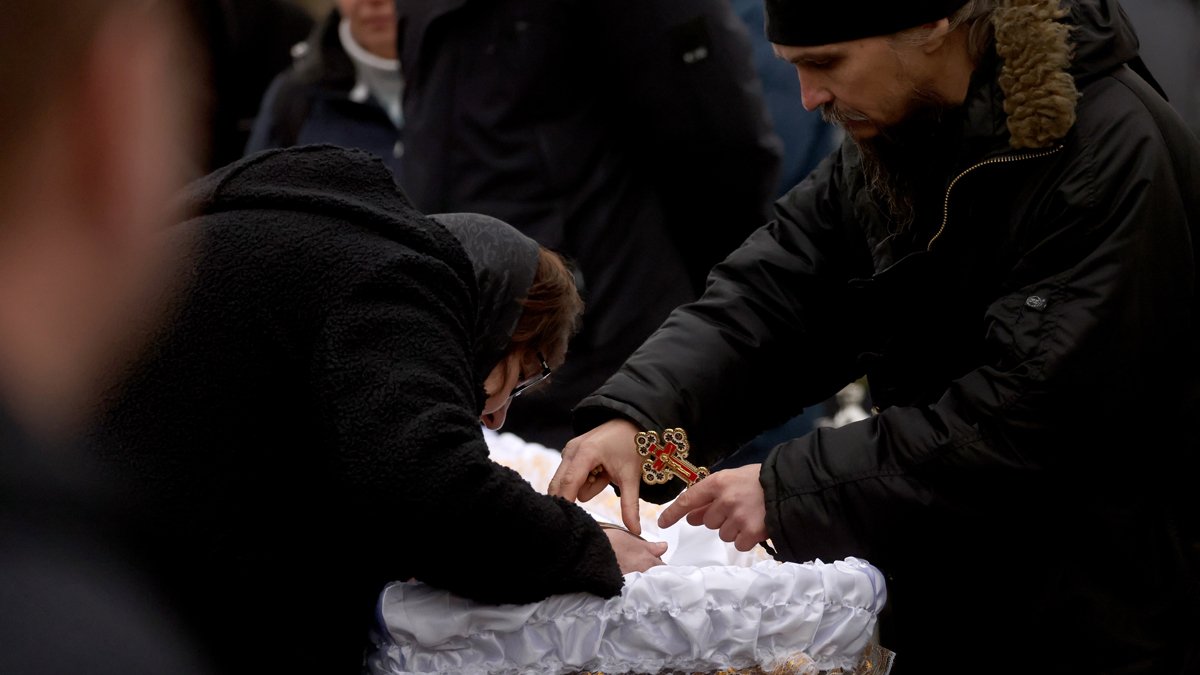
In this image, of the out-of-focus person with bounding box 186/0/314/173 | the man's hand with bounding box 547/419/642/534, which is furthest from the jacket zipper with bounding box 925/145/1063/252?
the out-of-focus person with bounding box 186/0/314/173

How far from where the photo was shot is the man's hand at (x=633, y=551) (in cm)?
201

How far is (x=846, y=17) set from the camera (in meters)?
1.96

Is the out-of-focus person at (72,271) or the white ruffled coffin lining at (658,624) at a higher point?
the out-of-focus person at (72,271)

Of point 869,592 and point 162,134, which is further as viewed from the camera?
point 869,592

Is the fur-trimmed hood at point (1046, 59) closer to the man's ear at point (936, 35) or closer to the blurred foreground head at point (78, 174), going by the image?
the man's ear at point (936, 35)

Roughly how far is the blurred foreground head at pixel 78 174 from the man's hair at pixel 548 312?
4.75ft

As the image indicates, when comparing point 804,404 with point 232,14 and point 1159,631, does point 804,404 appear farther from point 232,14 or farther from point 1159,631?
point 232,14

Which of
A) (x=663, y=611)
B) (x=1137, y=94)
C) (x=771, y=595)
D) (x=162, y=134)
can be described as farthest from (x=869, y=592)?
(x=162, y=134)

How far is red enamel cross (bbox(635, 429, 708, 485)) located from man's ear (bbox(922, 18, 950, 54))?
74 centimetres

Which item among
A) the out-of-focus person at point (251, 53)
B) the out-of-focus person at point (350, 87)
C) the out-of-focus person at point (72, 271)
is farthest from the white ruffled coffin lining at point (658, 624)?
the out-of-focus person at point (251, 53)

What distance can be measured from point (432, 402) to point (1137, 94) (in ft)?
3.52

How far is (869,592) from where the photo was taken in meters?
1.90

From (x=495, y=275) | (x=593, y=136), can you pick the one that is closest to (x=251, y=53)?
(x=593, y=136)

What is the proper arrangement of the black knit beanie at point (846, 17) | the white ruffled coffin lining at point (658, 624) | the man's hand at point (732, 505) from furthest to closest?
the man's hand at point (732, 505), the black knit beanie at point (846, 17), the white ruffled coffin lining at point (658, 624)
